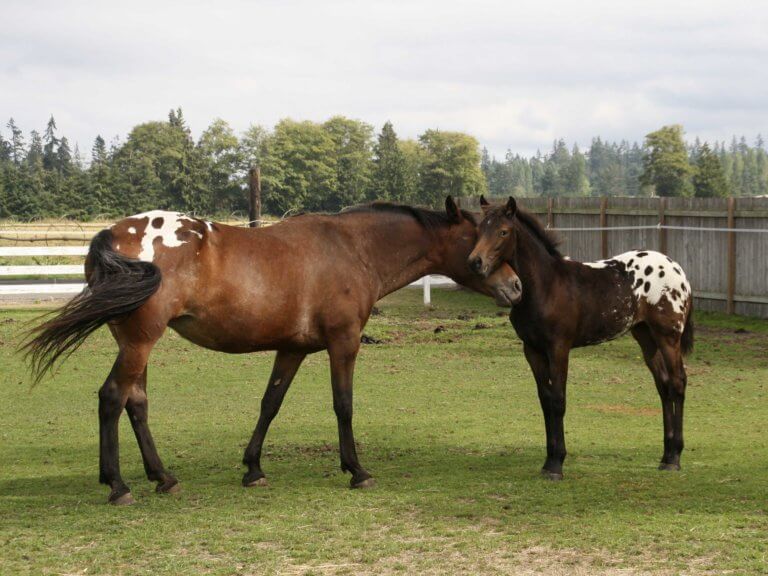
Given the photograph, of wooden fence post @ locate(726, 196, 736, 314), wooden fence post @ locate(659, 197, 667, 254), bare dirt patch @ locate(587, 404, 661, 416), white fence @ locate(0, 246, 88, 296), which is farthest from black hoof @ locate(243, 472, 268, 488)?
wooden fence post @ locate(659, 197, 667, 254)

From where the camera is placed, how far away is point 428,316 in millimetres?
21484

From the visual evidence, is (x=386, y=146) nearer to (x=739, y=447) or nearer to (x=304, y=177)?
(x=304, y=177)

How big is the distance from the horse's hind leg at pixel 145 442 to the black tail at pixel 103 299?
0.68 metres

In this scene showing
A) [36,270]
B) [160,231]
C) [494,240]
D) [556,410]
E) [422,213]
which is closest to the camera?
[160,231]

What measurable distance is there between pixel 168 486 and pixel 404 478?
1.81m

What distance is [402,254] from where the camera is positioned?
8133 mm

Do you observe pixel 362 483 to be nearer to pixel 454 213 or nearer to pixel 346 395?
pixel 346 395

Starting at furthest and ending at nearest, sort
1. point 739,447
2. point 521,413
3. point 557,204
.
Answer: point 557,204 → point 521,413 → point 739,447

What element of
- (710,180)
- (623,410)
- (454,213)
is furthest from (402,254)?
(710,180)

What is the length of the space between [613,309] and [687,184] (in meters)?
133

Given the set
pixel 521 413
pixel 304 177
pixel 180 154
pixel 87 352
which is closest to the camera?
pixel 521 413

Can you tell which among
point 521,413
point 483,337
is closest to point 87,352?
point 483,337

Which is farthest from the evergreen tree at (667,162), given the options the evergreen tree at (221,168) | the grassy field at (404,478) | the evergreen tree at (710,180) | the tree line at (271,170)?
the grassy field at (404,478)

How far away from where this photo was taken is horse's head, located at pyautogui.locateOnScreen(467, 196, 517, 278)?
7773mm
